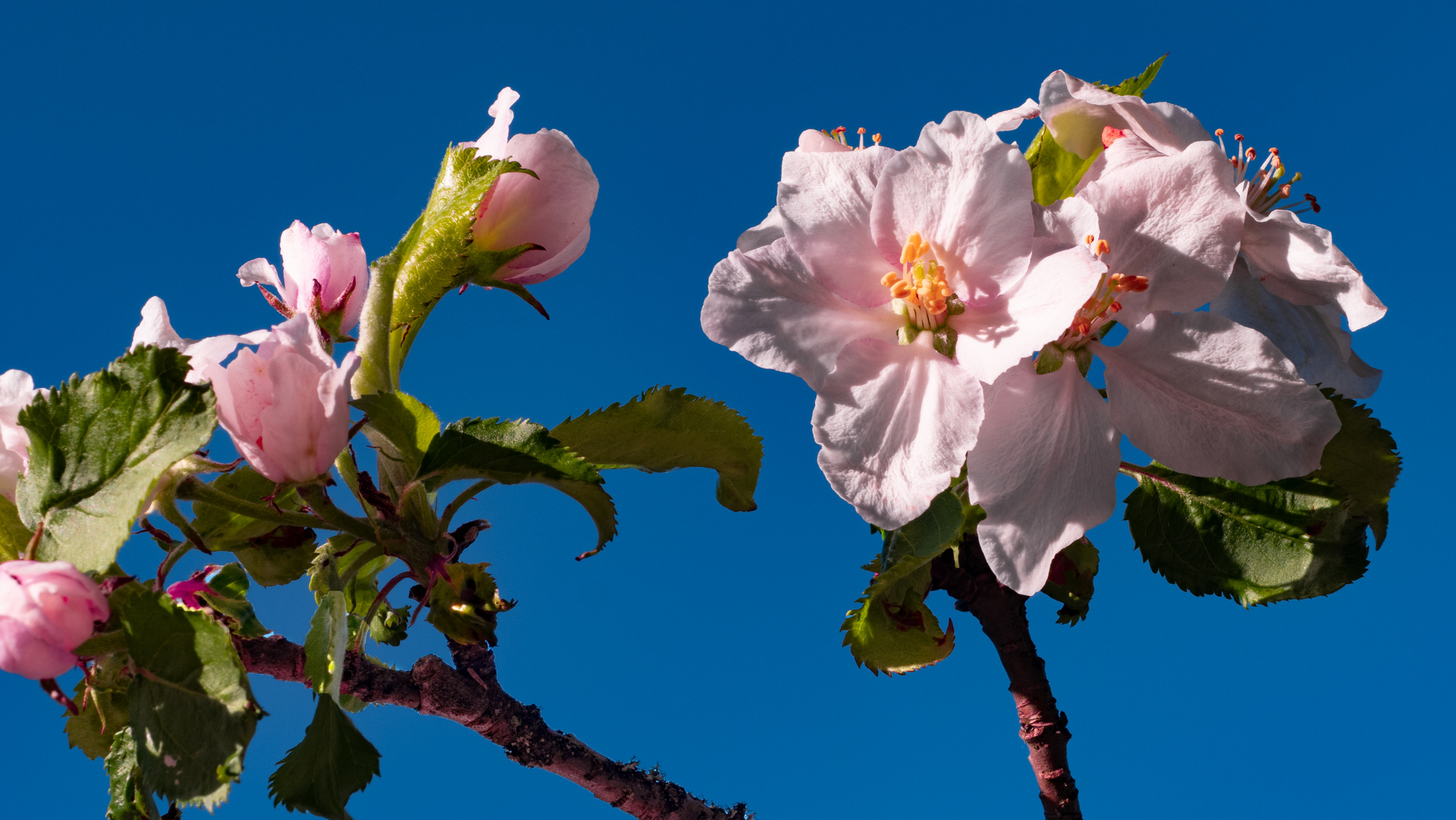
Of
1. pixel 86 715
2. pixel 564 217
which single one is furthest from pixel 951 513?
pixel 86 715

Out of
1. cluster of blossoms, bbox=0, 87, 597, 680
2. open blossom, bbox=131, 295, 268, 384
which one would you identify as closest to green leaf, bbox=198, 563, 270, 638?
cluster of blossoms, bbox=0, 87, 597, 680

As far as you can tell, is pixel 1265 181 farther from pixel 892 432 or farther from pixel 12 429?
pixel 12 429

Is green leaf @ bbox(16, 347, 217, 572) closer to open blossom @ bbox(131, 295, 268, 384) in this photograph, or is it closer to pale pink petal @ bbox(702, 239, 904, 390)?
open blossom @ bbox(131, 295, 268, 384)

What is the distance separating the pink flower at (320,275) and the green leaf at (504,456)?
17 centimetres

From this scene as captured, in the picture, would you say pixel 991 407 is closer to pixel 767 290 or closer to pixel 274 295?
pixel 767 290

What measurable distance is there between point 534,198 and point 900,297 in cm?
28

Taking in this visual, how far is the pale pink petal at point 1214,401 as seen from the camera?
0.60 metres

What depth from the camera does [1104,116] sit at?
A: 698 millimetres

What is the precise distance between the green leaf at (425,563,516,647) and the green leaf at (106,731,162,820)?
0.21m

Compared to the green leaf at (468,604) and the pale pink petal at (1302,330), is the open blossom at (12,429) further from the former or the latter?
the pale pink petal at (1302,330)

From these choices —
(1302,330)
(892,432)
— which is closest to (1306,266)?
(1302,330)

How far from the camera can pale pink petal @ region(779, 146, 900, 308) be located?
2.04ft

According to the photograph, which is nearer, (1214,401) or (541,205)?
(1214,401)

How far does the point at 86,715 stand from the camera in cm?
77
